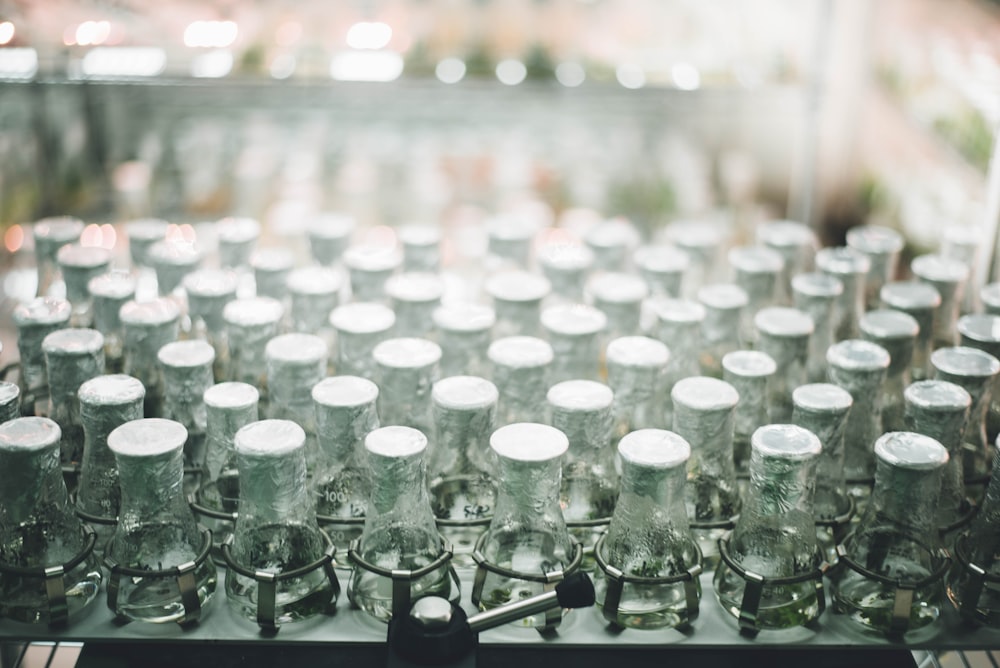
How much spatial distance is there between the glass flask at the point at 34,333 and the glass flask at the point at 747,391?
2.42ft

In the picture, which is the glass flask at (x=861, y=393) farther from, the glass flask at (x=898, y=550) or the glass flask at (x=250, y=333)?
the glass flask at (x=250, y=333)

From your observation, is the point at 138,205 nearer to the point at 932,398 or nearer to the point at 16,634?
the point at 16,634

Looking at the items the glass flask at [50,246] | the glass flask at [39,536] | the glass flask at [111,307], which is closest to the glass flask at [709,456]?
the glass flask at [39,536]

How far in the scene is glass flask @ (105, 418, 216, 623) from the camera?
2.62 feet

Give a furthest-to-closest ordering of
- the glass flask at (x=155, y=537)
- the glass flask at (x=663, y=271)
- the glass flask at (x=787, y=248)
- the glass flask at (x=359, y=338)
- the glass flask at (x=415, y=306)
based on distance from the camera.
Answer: the glass flask at (x=787, y=248)
the glass flask at (x=663, y=271)
the glass flask at (x=415, y=306)
the glass flask at (x=359, y=338)
the glass flask at (x=155, y=537)

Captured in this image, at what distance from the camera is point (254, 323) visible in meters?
1.07

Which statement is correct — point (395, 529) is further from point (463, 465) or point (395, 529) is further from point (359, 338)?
point (359, 338)

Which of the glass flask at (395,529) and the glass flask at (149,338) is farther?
the glass flask at (149,338)

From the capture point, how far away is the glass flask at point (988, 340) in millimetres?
1058

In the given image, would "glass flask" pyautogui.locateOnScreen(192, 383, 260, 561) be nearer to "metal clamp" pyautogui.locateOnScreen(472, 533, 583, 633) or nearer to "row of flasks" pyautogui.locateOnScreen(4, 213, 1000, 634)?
"row of flasks" pyautogui.locateOnScreen(4, 213, 1000, 634)

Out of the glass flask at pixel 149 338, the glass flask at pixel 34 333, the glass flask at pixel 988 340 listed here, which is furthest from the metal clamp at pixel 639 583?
the glass flask at pixel 34 333

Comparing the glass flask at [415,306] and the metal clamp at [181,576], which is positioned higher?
the glass flask at [415,306]

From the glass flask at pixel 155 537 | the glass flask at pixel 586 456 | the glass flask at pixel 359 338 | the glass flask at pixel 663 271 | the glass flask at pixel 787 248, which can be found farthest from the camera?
the glass flask at pixel 787 248

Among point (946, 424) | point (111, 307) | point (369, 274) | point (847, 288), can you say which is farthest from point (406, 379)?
point (847, 288)
